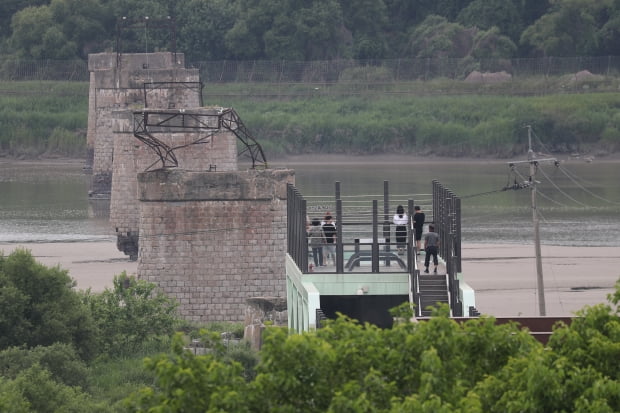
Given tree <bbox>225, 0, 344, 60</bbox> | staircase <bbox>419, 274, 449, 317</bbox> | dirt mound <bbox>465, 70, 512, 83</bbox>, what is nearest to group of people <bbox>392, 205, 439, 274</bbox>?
staircase <bbox>419, 274, 449, 317</bbox>

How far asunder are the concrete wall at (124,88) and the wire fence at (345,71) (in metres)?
29.6

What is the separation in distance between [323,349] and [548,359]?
1836mm

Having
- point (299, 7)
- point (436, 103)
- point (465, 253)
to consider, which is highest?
point (299, 7)

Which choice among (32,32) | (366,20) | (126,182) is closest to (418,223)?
(126,182)

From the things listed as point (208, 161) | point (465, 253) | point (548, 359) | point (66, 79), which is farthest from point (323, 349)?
point (66, 79)

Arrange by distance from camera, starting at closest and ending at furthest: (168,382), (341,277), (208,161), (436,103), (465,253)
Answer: (168,382), (341,277), (208,161), (465,253), (436,103)

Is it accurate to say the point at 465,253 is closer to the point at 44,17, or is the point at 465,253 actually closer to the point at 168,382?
the point at 168,382

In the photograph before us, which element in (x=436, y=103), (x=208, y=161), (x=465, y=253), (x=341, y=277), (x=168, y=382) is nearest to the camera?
(x=168, y=382)

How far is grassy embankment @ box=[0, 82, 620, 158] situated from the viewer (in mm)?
84463

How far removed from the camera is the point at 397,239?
76.6ft

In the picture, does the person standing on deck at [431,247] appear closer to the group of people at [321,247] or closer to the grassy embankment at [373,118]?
the group of people at [321,247]

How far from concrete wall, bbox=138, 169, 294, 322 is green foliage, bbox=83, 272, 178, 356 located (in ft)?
2.57

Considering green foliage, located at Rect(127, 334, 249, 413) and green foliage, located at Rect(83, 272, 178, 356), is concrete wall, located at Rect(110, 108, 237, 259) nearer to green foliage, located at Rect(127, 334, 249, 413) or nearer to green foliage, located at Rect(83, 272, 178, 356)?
green foliage, located at Rect(83, 272, 178, 356)

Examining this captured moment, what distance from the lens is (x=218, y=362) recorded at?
42.7ft
